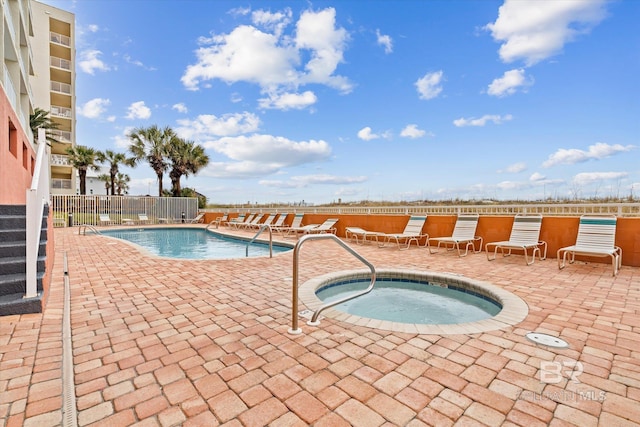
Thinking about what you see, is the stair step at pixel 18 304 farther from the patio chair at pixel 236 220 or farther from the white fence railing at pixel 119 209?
the white fence railing at pixel 119 209

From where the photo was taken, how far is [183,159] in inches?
870

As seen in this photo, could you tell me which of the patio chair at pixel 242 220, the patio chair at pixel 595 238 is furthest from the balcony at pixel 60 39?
the patio chair at pixel 595 238

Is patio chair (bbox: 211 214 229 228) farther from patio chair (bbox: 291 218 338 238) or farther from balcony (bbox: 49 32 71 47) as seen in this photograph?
balcony (bbox: 49 32 71 47)

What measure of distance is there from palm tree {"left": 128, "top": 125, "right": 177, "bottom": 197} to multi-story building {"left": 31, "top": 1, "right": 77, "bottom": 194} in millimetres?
5596

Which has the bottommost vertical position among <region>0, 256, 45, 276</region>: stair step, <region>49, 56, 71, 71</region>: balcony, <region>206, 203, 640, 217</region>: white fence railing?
<region>0, 256, 45, 276</region>: stair step

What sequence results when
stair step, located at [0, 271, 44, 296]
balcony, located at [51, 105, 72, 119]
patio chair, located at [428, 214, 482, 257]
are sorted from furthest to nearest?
balcony, located at [51, 105, 72, 119], patio chair, located at [428, 214, 482, 257], stair step, located at [0, 271, 44, 296]

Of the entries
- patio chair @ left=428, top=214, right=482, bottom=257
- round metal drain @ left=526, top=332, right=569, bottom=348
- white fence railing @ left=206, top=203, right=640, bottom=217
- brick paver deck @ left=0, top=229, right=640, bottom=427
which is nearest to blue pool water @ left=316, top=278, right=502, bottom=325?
brick paver deck @ left=0, top=229, right=640, bottom=427

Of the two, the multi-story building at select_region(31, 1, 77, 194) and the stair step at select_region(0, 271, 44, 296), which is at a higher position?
the multi-story building at select_region(31, 1, 77, 194)

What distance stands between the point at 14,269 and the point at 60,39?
29.9 metres

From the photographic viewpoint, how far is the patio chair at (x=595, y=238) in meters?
5.39

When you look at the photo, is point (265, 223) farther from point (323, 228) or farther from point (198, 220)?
point (198, 220)

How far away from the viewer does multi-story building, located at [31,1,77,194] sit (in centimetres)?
2153

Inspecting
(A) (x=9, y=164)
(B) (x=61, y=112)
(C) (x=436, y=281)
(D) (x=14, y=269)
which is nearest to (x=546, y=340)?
(C) (x=436, y=281)

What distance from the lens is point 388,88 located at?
15469 millimetres
